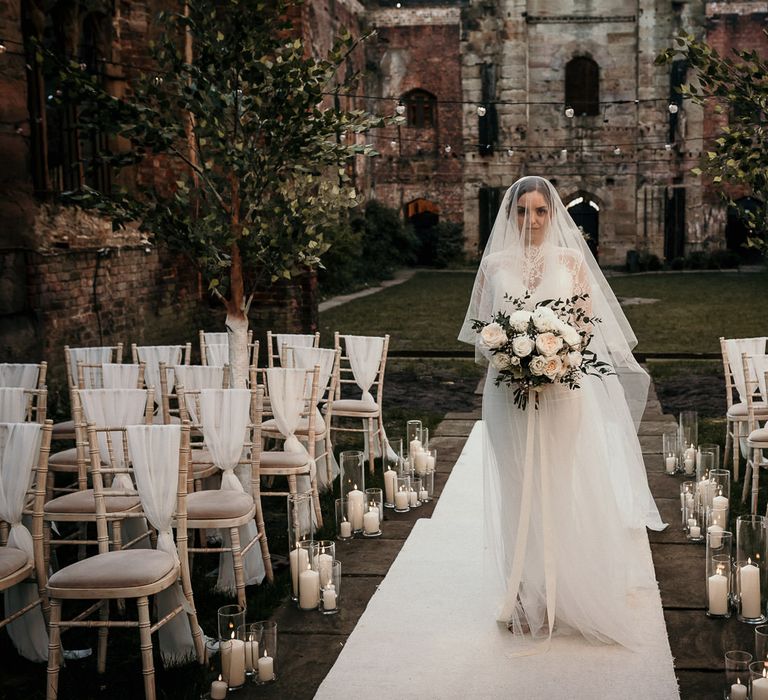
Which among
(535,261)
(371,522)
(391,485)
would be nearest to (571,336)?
(535,261)

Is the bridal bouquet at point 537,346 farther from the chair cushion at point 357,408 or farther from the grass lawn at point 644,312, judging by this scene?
the grass lawn at point 644,312

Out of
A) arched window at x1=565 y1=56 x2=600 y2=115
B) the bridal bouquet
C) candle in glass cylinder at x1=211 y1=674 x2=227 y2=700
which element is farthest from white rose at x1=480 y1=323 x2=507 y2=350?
arched window at x1=565 y1=56 x2=600 y2=115

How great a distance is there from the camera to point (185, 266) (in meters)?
12.3

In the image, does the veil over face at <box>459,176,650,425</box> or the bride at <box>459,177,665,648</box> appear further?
the veil over face at <box>459,176,650,425</box>

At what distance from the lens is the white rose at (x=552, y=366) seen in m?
4.13

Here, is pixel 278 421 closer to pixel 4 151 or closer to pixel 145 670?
pixel 145 670

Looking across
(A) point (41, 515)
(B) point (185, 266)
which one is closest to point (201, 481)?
(A) point (41, 515)

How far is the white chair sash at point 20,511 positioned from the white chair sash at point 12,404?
2.83ft

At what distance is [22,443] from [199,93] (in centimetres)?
290

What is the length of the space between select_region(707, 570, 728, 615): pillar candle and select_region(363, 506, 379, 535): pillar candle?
1.93m

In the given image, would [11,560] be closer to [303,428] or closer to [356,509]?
[356,509]

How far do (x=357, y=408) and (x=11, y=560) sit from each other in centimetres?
359

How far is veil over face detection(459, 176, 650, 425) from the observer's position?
4500 millimetres

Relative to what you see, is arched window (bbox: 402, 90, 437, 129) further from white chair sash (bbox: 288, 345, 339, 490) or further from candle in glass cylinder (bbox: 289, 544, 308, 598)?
candle in glass cylinder (bbox: 289, 544, 308, 598)
